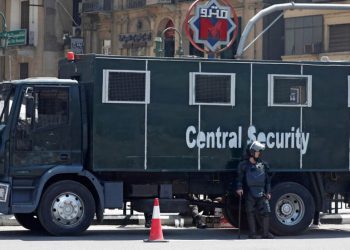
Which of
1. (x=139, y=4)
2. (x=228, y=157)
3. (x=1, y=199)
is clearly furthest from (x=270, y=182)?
(x=139, y=4)

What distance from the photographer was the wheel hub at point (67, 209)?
16.1 metres

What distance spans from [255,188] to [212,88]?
194cm

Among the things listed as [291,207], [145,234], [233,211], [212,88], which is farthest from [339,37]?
[145,234]

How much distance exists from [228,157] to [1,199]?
160 inches

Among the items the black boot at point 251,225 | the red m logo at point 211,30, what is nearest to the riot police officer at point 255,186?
the black boot at point 251,225

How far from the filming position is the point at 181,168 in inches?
658

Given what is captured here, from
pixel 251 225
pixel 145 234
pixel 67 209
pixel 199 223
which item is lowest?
pixel 145 234

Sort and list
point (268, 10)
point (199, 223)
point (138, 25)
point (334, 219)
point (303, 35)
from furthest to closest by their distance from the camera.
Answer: point (138, 25), point (303, 35), point (268, 10), point (334, 219), point (199, 223)

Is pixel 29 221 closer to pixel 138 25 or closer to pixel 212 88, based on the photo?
pixel 212 88

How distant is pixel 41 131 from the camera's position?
A: 16.2 meters

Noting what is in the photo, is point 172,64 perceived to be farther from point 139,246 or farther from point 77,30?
point 77,30

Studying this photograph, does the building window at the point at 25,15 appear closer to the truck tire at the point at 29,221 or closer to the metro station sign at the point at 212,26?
the metro station sign at the point at 212,26

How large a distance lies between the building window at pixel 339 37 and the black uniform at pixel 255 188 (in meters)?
28.2

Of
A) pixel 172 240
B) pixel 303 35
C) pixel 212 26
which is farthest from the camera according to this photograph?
pixel 303 35
